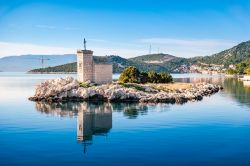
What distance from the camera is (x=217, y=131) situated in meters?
42.5

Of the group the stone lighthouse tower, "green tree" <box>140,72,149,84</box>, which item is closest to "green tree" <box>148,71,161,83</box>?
"green tree" <box>140,72,149,84</box>

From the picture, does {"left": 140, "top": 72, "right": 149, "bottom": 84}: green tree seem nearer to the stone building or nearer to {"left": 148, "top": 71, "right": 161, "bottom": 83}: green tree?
{"left": 148, "top": 71, "right": 161, "bottom": 83}: green tree

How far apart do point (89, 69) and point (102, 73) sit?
3456mm

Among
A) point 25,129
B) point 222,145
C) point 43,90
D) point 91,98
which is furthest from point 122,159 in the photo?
point 43,90

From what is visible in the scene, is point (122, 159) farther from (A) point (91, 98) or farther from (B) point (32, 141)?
(A) point (91, 98)

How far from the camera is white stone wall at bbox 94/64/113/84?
8625 centimetres

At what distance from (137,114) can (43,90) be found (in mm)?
30147

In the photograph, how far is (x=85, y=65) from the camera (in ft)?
278

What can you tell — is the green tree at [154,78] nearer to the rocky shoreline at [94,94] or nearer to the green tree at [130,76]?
the green tree at [130,76]

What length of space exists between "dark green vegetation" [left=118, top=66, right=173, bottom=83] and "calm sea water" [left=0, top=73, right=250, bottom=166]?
1747 inches

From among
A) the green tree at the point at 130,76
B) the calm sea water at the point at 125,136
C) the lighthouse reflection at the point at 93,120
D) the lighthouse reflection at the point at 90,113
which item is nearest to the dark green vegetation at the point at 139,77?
the green tree at the point at 130,76

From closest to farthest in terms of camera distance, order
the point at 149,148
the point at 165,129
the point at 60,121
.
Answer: the point at 149,148 → the point at 165,129 → the point at 60,121

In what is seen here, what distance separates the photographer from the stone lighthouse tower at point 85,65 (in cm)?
8469

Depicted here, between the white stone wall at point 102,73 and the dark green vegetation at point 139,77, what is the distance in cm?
1965
